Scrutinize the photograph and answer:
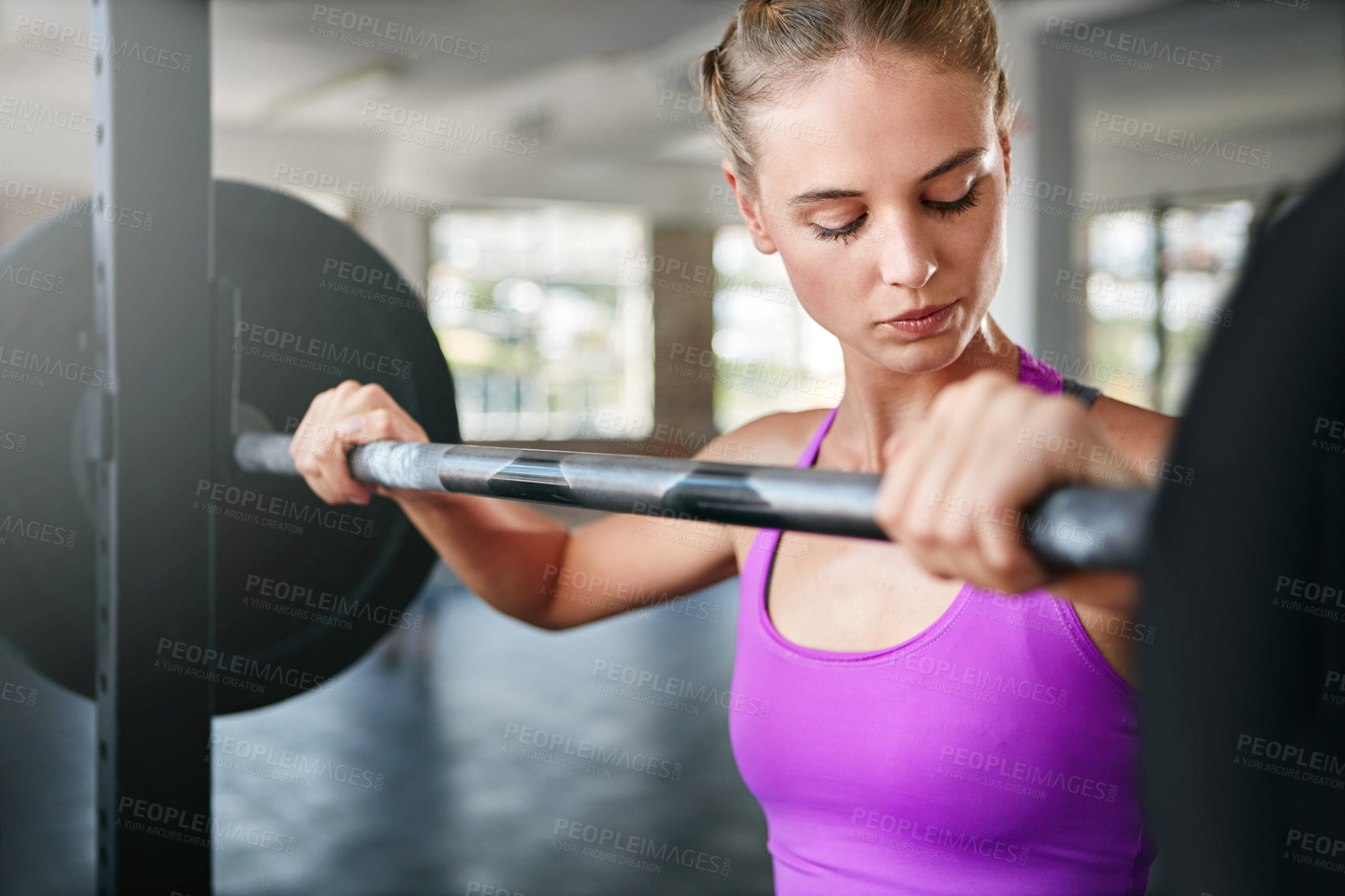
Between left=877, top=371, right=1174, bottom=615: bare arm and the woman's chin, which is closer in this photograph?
left=877, top=371, right=1174, bottom=615: bare arm

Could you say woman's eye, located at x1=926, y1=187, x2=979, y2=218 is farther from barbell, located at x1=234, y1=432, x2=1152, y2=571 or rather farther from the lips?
barbell, located at x1=234, y1=432, x2=1152, y2=571

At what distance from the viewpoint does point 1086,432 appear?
1.54 ft

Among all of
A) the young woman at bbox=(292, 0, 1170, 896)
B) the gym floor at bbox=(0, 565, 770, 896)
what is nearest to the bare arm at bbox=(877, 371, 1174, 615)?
the young woman at bbox=(292, 0, 1170, 896)

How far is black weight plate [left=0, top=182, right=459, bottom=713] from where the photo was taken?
109cm

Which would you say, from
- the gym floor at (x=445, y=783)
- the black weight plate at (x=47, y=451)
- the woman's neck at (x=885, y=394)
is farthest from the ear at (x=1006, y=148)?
the gym floor at (x=445, y=783)

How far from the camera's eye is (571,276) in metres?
9.10

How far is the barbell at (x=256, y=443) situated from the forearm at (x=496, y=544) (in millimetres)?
116

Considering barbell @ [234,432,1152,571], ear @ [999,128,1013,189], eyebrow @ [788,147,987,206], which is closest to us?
barbell @ [234,432,1152,571]

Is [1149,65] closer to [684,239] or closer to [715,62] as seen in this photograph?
[684,239]

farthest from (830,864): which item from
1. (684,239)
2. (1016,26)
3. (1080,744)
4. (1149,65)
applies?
(684,239)

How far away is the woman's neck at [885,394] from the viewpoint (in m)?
0.97

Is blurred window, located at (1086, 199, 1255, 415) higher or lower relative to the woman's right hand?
higher

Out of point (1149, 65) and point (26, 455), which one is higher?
point (1149, 65)

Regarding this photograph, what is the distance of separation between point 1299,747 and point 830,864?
0.63 metres
